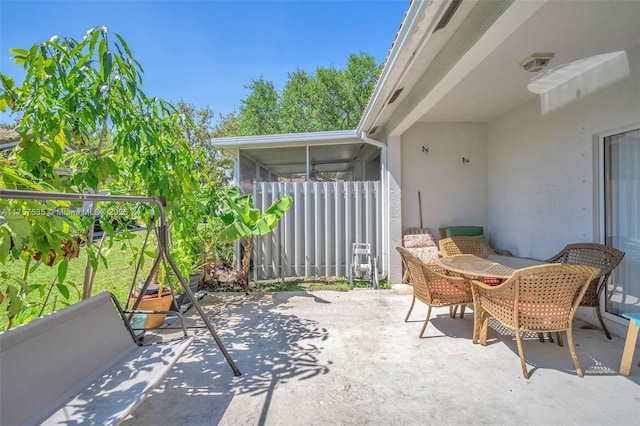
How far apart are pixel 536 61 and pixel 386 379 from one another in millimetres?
4006

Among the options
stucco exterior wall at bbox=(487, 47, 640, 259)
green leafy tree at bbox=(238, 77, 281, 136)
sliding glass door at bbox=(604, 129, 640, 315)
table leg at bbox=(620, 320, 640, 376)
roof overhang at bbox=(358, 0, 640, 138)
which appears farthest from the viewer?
green leafy tree at bbox=(238, 77, 281, 136)

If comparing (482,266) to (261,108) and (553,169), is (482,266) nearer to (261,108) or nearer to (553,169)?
(553,169)

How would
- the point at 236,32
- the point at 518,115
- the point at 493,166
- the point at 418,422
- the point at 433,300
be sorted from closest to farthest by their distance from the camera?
1. the point at 418,422
2. the point at 433,300
3. the point at 518,115
4. the point at 493,166
5. the point at 236,32

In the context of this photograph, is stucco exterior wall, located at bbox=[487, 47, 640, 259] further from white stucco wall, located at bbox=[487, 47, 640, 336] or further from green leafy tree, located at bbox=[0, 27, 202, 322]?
green leafy tree, located at bbox=[0, 27, 202, 322]

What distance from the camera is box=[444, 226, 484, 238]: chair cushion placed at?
615 centimetres

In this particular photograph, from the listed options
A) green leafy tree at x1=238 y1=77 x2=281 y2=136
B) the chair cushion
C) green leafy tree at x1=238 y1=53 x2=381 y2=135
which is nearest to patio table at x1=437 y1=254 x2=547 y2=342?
the chair cushion

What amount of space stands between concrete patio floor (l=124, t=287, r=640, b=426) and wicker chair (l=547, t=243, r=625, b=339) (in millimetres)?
452

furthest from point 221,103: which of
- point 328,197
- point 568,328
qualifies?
point 568,328

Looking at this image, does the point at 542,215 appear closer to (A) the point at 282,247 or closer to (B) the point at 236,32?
(A) the point at 282,247

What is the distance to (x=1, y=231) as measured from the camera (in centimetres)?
167

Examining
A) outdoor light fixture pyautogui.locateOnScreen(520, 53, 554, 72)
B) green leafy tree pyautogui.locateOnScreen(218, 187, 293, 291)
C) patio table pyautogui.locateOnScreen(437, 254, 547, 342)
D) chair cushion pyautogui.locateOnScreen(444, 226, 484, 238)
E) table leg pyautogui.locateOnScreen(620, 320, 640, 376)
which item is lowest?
table leg pyautogui.locateOnScreen(620, 320, 640, 376)

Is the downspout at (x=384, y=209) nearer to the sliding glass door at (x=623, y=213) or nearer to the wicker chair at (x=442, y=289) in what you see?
the wicker chair at (x=442, y=289)

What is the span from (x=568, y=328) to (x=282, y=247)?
481cm

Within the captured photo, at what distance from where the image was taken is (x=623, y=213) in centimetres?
370
